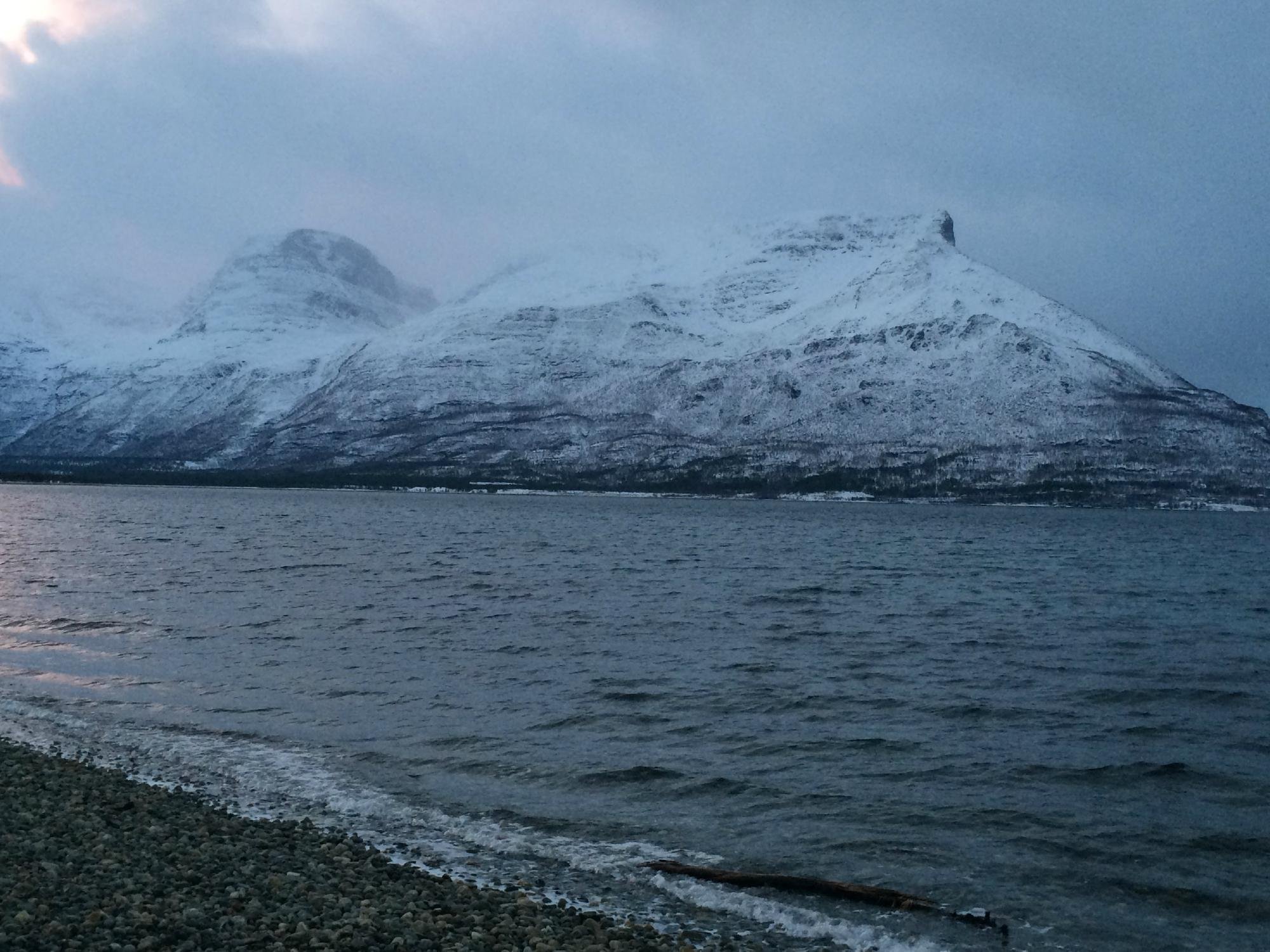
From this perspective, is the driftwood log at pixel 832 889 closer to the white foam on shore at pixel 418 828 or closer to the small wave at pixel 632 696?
the white foam on shore at pixel 418 828

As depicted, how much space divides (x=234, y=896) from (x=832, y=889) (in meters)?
10.0

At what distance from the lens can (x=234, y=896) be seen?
14914 mm

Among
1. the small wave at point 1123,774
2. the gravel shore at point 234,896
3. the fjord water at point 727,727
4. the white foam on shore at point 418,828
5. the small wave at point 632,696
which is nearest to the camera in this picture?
the gravel shore at point 234,896

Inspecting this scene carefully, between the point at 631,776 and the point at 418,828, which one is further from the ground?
the point at 631,776

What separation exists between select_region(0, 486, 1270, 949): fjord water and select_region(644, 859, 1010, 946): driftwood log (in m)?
0.35

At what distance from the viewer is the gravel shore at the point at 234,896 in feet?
44.1

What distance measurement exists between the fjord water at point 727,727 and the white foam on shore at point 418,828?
10 cm

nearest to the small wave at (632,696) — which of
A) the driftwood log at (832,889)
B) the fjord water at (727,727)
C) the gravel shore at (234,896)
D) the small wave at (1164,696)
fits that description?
the fjord water at (727,727)

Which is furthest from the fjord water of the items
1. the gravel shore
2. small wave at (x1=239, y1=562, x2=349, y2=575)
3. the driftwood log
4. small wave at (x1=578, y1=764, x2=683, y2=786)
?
small wave at (x1=239, y1=562, x2=349, y2=575)

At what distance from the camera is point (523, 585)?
65125 millimetres

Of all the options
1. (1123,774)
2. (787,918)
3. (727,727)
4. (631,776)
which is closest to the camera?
(787,918)

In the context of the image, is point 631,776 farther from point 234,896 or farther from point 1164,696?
point 1164,696

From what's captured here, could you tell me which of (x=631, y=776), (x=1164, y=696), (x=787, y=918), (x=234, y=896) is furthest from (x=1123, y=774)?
(x=234, y=896)

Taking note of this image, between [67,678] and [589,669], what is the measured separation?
62.3 ft
